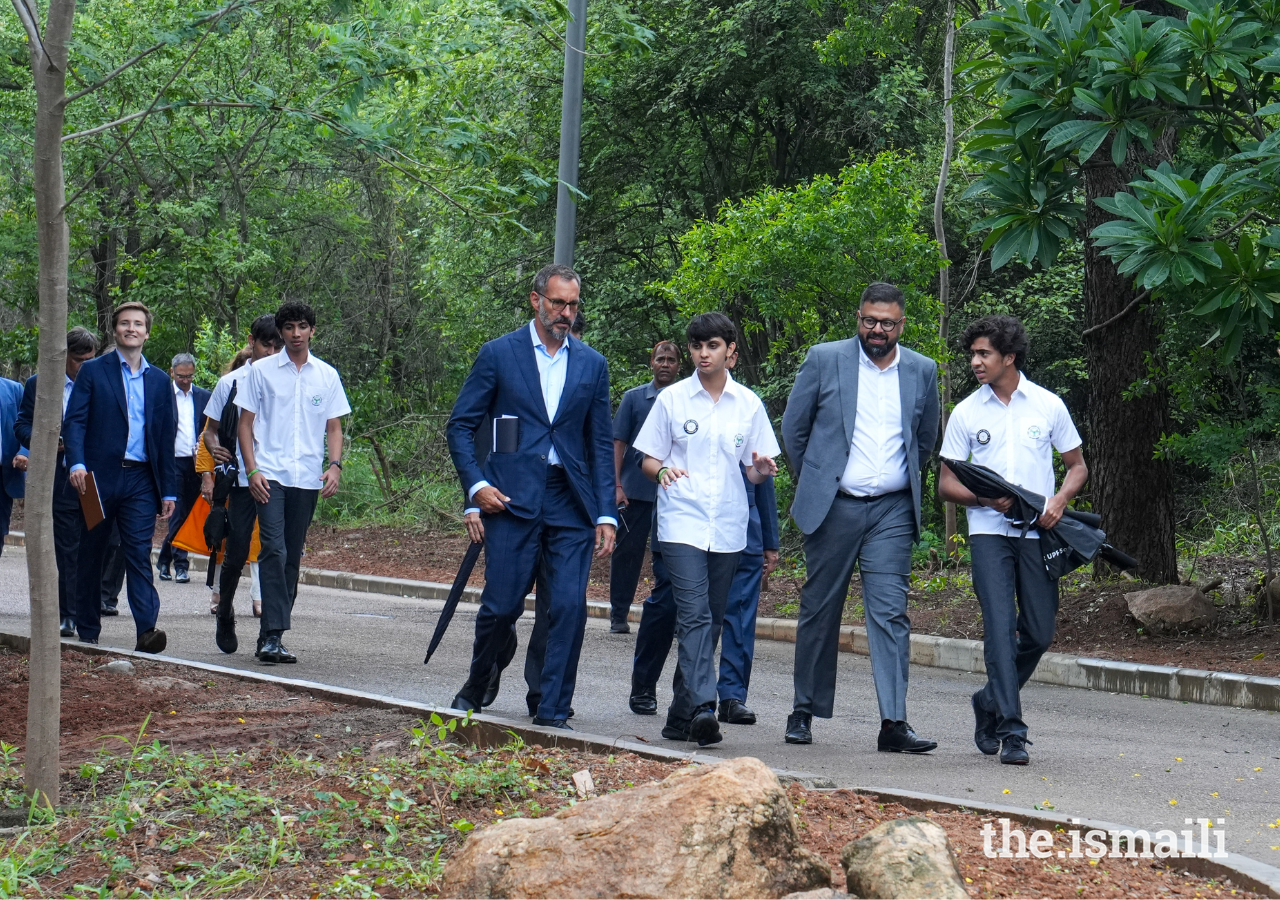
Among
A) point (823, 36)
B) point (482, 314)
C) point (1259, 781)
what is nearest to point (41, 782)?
point (1259, 781)

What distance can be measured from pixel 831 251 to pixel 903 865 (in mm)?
10900

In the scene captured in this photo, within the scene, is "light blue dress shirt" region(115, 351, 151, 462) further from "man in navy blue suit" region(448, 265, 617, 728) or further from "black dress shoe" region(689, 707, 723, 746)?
"black dress shoe" region(689, 707, 723, 746)

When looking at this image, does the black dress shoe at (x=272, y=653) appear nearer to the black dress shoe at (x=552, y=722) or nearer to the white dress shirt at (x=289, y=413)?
the white dress shirt at (x=289, y=413)

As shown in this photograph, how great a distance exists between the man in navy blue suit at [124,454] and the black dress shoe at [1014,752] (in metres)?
5.47

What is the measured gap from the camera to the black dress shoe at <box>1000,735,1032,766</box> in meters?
6.90

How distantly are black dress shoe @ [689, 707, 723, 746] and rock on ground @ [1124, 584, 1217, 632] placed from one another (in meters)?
5.60

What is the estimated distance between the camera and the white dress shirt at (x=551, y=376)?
7.09 m

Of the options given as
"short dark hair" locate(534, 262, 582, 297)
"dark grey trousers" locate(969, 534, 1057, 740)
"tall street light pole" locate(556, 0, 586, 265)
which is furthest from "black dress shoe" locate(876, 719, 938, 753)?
"tall street light pole" locate(556, 0, 586, 265)

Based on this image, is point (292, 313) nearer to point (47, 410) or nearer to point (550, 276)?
point (550, 276)

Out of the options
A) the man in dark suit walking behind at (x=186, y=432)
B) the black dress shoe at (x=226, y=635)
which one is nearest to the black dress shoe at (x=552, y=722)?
the black dress shoe at (x=226, y=635)

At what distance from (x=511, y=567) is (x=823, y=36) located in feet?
46.5

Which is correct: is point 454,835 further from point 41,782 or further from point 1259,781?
point 1259,781

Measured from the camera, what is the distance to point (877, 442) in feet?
24.0

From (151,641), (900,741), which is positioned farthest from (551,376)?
(151,641)
